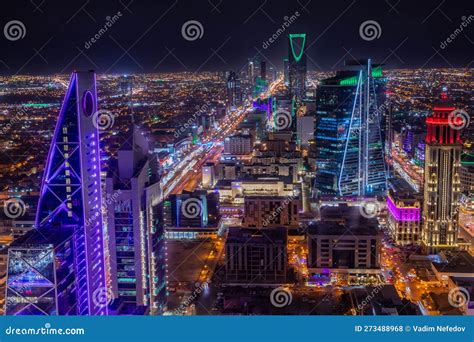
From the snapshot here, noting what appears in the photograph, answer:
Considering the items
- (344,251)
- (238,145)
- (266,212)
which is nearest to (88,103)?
(344,251)

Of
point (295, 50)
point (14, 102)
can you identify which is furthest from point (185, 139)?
point (14, 102)

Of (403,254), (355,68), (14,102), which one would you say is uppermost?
(355,68)

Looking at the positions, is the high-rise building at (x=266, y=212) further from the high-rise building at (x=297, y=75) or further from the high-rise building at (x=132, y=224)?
the high-rise building at (x=297, y=75)

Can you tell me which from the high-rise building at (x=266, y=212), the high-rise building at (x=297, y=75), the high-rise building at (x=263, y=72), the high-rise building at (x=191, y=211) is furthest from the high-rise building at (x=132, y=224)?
the high-rise building at (x=263, y=72)

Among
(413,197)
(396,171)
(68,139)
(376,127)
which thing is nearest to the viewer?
(68,139)

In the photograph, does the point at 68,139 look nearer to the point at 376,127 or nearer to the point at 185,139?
the point at 376,127
